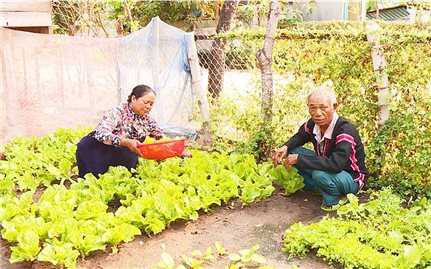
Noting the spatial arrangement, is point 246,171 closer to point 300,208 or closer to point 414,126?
point 300,208

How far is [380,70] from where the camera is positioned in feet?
14.8

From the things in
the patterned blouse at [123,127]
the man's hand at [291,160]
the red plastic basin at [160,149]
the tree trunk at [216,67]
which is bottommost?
the man's hand at [291,160]

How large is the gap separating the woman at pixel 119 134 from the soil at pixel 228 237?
110cm

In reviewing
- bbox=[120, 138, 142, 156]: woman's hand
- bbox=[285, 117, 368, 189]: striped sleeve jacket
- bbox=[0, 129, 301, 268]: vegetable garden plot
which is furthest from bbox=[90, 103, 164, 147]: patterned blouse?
bbox=[285, 117, 368, 189]: striped sleeve jacket

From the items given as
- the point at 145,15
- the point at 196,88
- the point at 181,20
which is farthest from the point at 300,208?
the point at 145,15

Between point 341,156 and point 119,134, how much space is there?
211 centimetres

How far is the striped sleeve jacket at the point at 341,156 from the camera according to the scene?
390 centimetres

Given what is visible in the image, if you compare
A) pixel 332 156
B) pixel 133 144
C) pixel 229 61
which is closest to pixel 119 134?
pixel 133 144

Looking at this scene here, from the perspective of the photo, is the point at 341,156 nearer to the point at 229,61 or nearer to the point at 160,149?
the point at 160,149

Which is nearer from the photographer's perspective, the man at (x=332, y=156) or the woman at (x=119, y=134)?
the man at (x=332, y=156)

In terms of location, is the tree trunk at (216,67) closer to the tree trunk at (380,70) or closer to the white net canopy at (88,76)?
the white net canopy at (88,76)

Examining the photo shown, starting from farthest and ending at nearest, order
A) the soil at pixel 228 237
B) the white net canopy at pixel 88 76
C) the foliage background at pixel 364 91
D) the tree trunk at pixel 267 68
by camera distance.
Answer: the white net canopy at pixel 88 76
the tree trunk at pixel 267 68
the foliage background at pixel 364 91
the soil at pixel 228 237

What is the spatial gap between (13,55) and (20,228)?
11.0 feet

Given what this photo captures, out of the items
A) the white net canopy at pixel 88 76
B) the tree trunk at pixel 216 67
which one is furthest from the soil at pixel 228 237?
the tree trunk at pixel 216 67
